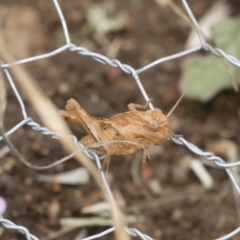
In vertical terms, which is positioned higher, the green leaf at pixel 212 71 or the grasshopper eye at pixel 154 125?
the green leaf at pixel 212 71

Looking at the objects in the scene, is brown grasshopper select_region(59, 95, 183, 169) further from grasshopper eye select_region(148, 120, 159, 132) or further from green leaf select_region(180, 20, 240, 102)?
green leaf select_region(180, 20, 240, 102)

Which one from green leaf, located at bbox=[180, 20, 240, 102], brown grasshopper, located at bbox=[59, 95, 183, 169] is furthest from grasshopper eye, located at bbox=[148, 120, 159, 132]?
green leaf, located at bbox=[180, 20, 240, 102]

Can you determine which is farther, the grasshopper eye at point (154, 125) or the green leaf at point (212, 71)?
the green leaf at point (212, 71)

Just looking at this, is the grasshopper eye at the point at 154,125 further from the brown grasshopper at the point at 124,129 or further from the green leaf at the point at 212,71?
the green leaf at the point at 212,71

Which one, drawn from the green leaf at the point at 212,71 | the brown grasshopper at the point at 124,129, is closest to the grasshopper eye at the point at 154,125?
the brown grasshopper at the point at 124,129

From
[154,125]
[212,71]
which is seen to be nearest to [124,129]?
[154,125]

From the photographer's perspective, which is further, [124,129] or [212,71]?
[212,71]

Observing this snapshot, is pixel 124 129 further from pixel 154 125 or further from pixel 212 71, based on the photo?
pixel 212 71

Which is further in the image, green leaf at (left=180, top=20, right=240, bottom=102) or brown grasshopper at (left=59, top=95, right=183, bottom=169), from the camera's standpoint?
green leaf at (left=180, top=20, right=240, bottom=102)

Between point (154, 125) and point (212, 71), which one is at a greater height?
point (212, 71)
